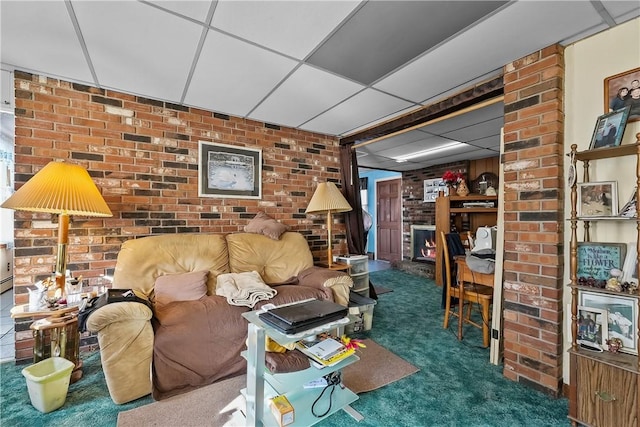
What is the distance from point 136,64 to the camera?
6.56 ft

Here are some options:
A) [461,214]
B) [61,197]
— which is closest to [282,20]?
[61,197]

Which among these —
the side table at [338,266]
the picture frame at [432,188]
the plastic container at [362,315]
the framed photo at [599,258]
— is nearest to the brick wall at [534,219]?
the framed photo at [599,258]

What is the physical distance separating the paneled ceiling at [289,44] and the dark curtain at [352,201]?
1142mm

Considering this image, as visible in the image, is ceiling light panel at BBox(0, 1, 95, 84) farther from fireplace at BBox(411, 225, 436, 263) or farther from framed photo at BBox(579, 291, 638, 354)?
fireplace at BBox(411, 225, 436, 263)

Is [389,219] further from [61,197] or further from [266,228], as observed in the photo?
[61,197]

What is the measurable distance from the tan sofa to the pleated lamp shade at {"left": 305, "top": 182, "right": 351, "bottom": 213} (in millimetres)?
770

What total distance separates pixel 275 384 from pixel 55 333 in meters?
1.63

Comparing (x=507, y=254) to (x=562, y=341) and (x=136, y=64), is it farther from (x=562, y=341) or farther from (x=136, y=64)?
(x=136, y=64)

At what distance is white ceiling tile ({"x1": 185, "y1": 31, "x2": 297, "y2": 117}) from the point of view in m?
1.81

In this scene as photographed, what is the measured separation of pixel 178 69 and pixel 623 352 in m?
3.33

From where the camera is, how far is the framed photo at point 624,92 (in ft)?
5.02

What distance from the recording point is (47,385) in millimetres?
1593

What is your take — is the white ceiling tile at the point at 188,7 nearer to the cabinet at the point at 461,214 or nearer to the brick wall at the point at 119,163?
the brick wall at the point at 119,163

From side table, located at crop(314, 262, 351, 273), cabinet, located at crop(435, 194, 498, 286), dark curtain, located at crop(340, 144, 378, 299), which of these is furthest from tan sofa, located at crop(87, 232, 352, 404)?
cabinet, located at crop(435, 194, 498, 286)
